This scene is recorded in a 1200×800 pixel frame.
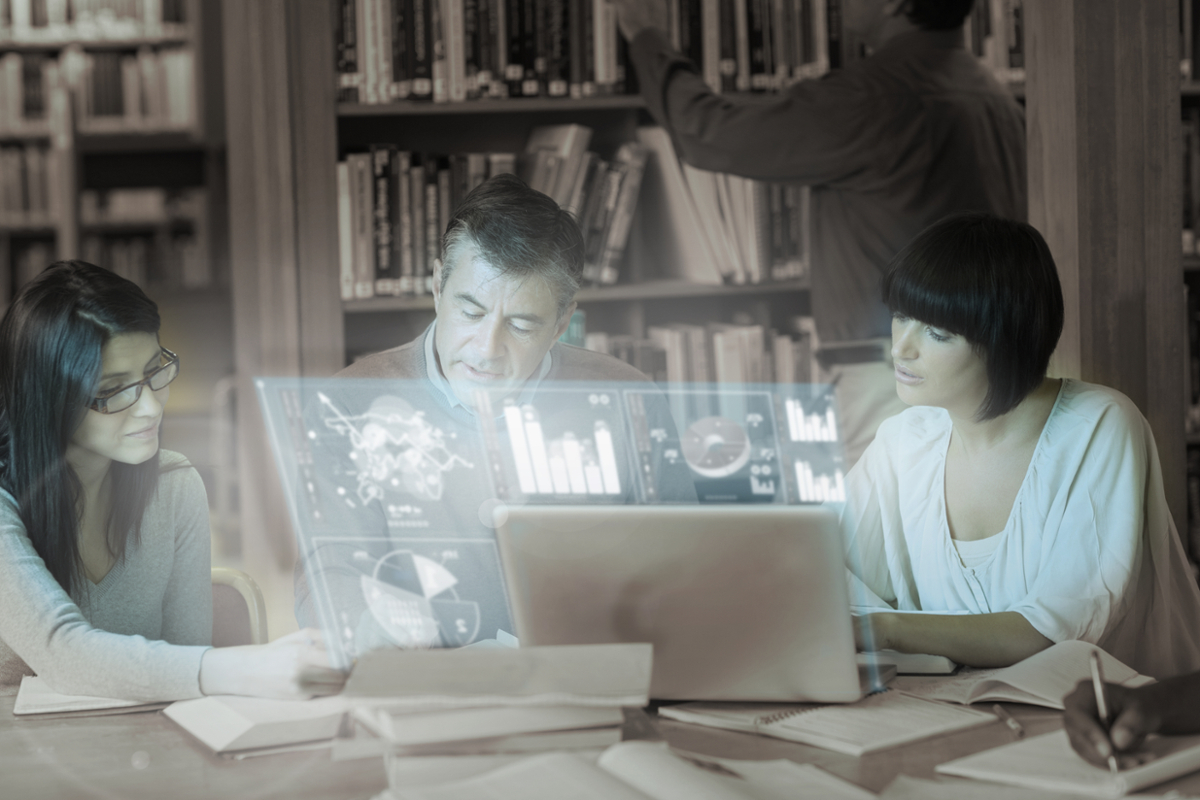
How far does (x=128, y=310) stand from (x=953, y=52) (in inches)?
63.6

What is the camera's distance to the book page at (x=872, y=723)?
898 millimetres

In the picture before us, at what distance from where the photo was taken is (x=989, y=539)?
135cm

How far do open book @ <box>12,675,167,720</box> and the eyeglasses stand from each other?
1.11 feet

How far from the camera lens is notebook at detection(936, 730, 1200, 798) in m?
0.79

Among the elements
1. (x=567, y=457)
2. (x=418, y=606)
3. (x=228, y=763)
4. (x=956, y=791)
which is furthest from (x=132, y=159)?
(x=956, y=791)

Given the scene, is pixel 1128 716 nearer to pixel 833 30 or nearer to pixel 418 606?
pixel 418 606

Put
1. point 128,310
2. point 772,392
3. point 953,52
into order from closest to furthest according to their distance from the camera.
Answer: point 128,310 < point 953,52 < point 772,392

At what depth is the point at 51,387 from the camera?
47.8 inches

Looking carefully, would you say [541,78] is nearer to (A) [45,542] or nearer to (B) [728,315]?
(B) [728,315]

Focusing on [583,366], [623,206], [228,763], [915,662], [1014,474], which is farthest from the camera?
[623,206]

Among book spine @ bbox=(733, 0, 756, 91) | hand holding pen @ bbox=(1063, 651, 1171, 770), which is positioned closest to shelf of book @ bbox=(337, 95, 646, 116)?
book spine @ bbox=(733, 0, 756, 91)

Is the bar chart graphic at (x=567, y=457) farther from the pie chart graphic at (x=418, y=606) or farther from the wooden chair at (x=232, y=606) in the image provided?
the wooden chair at (x=232, y=606)

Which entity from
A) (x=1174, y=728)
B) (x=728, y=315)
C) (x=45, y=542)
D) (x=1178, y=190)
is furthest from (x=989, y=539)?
(x=45, y=542)

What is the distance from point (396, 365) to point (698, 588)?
2.51 feet
